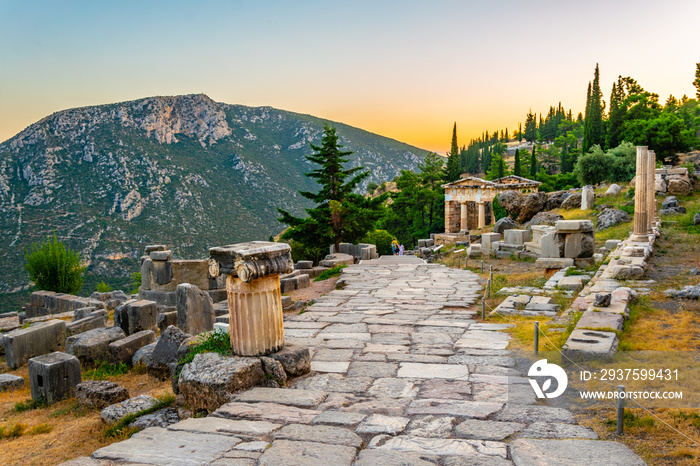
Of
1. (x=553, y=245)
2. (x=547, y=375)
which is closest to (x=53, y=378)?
(x=547, y=375)

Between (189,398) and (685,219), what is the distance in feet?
68.3

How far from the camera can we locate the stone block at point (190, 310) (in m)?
8.30

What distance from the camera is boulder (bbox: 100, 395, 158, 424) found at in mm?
4984

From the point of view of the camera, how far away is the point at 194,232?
202 ft

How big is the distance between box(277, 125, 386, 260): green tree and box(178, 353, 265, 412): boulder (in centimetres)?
1782

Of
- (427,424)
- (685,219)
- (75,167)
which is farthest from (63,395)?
(75,167)

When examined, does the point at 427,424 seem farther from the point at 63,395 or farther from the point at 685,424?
the point at 63,395

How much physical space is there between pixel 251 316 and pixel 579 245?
11.4 meters

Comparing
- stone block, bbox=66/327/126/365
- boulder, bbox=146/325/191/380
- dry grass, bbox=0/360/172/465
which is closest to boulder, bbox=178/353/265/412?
dry grass, bbox=0/360/172/465

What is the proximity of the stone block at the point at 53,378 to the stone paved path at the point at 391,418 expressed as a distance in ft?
9.93

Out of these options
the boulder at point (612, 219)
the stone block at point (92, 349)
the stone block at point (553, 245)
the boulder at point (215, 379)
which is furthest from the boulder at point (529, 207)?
the boulder at point (215, 379)

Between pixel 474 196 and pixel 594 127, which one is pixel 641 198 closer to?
pixel 474 196

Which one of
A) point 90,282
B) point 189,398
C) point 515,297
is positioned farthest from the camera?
point 90,282

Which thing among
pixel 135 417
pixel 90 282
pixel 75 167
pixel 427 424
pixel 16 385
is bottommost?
pixel 90 282
